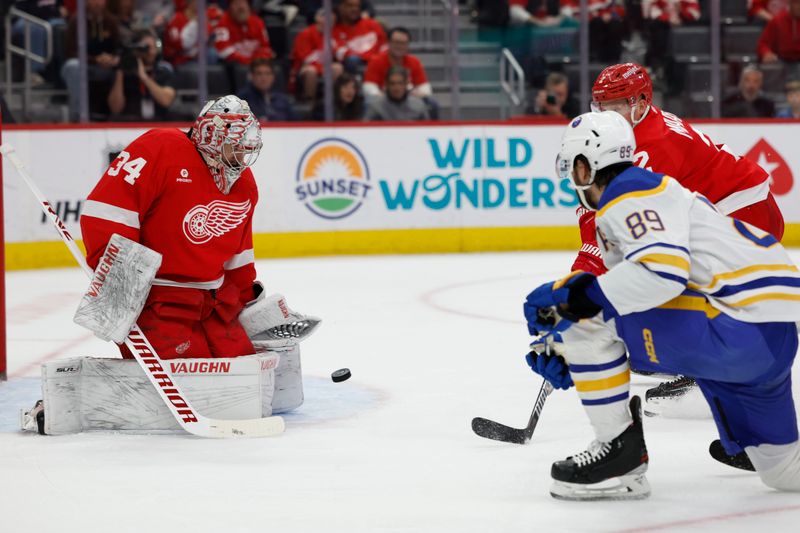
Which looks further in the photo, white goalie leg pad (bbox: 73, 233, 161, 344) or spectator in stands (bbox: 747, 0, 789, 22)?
spectator in stands (bbox: 747, 0, 789, 22)

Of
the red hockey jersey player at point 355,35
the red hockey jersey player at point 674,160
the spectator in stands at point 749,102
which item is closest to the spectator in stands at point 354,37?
the red hockey jersey player at point 355,35

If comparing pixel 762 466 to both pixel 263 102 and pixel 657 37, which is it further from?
pixel 657 37

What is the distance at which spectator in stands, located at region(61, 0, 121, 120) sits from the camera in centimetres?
777

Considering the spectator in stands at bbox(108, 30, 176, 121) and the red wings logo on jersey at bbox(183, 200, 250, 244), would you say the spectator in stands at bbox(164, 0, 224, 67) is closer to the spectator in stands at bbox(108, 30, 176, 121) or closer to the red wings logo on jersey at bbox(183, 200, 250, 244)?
the spectator in stands at bbox(108, 30, 176, 121)

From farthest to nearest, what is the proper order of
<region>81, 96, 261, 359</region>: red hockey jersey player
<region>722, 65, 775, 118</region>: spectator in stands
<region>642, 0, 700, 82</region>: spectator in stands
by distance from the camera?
<region>642, 0, 700, 82</region>: spectator in stands
<region>722, 65, 775, 118</region>: spectator in stands
<region>81, 96, 261, 359</region>: red hockey jersey player

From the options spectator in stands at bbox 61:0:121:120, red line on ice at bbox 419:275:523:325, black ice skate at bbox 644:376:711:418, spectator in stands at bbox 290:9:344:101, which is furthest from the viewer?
spectator in stands at bbox 290:9:344:101

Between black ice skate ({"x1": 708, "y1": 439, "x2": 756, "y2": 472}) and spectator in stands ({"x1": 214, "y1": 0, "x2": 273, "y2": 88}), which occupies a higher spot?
spectator in stands ({"x1": 214, "y1": 0, "x2": 273, "y2": 88})

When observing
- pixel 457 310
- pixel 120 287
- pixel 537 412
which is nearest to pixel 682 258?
pixel 537 412

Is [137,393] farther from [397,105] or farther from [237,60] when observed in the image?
[237,60]

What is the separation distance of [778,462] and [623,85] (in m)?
1.38

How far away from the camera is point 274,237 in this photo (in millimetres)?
7863

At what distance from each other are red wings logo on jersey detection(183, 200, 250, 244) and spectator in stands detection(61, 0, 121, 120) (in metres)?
4.41

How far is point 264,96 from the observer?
8.11 m

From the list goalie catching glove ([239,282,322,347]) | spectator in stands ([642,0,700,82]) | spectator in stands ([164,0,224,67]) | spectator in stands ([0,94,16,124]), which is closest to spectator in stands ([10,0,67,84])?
spectator in stands ([0,94,16,124])
